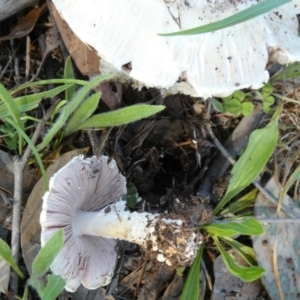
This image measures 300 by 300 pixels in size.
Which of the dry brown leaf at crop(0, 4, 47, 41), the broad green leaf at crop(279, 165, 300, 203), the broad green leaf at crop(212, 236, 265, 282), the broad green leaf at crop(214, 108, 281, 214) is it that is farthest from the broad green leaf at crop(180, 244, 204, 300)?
the dry brown leaf at crop(0, 4, 47, 41)

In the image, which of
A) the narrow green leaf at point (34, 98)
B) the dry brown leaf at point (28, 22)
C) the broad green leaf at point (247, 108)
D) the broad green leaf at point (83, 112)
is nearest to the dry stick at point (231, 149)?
the broad green leaf at point (247, 108)

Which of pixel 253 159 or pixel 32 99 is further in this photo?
pixel 253 159

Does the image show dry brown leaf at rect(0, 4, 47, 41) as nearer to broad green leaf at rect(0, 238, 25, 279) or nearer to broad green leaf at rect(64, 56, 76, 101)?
broad green leaf at rect(64, 56, 76, 101)

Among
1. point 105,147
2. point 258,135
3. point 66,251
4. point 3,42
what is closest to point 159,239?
point 66,251

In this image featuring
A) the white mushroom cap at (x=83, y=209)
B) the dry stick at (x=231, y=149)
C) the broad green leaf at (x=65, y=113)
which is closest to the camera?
the white mushroom cap at (x=83, y=209)

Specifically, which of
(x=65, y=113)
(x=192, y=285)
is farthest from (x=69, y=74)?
(x=192, y=285)

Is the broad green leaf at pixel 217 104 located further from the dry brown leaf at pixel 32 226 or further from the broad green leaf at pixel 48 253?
the broad green leaf at pixel 48 253

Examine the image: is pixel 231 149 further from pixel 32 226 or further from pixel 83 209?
pixel 32 226
